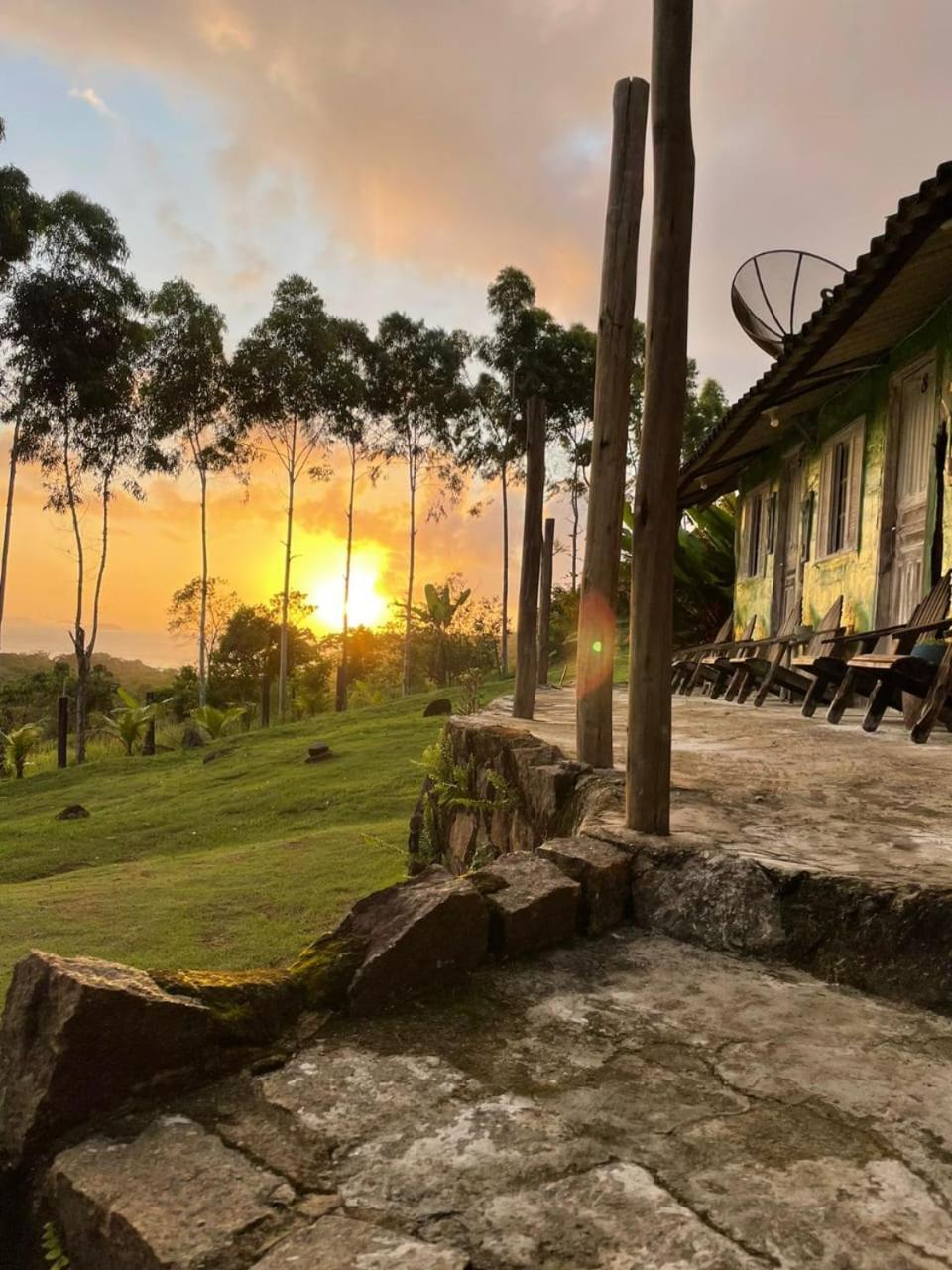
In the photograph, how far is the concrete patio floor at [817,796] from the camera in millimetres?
2859

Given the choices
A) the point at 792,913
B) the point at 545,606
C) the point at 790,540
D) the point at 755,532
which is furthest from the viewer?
the point at 545,606

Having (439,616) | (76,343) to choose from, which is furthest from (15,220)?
(439,616)

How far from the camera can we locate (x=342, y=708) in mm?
26188

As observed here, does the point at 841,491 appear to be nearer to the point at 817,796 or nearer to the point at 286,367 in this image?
the point at 817,796

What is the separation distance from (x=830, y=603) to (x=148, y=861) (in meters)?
7.41

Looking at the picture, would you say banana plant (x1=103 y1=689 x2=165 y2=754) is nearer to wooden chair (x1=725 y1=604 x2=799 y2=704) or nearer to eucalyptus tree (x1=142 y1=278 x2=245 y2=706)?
eucalyptus tree (x1=142 y1=278 x2=245 y2=706)

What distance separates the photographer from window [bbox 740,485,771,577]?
1232 cm

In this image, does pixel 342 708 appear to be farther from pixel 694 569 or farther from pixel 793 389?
pixel 793 389

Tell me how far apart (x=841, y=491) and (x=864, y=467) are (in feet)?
2.71

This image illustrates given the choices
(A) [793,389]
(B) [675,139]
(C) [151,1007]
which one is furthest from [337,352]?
(C) [151,1007]

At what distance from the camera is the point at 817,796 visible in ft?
12.4

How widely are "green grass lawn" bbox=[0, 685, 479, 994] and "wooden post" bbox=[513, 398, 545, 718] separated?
1.65 meters

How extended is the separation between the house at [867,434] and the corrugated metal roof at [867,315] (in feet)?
0.04

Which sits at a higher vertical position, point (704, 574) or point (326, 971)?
point (704, 574)
